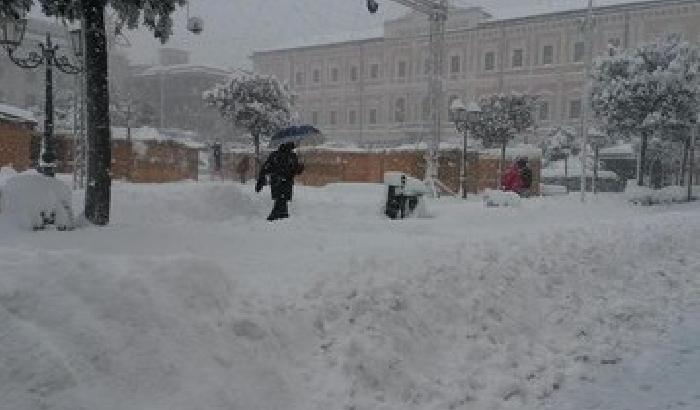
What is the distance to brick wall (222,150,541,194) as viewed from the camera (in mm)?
26391

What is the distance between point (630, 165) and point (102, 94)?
115 feet

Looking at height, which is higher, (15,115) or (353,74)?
(353,74)

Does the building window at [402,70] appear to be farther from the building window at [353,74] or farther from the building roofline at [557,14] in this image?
the building window at [353,74]

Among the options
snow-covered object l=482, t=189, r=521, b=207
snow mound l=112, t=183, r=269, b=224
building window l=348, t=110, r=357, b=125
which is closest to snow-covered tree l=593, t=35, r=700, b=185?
snow-covered object l=482, t=189, r=521, b=207

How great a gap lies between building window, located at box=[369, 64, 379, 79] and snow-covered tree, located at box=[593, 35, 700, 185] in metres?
31.3

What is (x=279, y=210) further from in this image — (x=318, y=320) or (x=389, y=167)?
(x=389, y=167)

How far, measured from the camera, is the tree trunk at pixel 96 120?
8.20m

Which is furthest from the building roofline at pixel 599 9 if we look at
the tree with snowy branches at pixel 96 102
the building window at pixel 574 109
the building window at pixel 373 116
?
the tree with snowy branches at pixel 96 102

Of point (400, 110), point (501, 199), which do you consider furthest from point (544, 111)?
point (501, 199)

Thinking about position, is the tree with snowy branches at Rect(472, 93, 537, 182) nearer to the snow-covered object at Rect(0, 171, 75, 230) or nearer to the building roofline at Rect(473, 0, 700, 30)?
the building roofline at Rect(473, 0, 700, 30)

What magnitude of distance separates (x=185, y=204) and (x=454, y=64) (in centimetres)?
4277

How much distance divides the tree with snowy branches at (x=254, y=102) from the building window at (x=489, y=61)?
84.6 feet

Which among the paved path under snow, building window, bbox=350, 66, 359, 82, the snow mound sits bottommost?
the paved path under snow

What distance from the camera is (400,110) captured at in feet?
179
